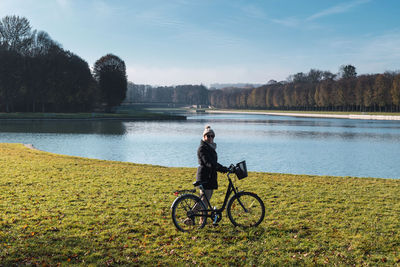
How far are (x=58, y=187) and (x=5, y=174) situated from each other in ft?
11.1

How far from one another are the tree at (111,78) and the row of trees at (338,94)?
66.6m

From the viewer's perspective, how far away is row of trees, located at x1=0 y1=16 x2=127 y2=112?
71.7 metres

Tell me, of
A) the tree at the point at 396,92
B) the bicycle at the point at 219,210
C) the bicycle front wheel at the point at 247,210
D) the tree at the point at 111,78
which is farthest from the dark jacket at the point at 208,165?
the tree at the point at 396,92

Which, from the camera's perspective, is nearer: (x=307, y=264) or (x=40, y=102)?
(x=307, y=264)

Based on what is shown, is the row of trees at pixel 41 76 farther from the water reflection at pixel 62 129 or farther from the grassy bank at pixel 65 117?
the water reflection at pixel 62 129

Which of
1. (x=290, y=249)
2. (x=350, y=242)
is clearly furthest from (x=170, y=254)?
(x=350, y=242)

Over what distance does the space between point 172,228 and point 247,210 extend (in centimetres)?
157

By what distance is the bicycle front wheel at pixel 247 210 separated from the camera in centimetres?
732

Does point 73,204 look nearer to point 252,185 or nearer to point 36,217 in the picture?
point 36,217

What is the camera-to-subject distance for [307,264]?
5664 millimetres

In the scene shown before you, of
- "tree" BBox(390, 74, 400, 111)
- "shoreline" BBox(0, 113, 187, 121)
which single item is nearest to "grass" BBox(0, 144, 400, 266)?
"shoreline" BBox(0, 113, 187, 121)

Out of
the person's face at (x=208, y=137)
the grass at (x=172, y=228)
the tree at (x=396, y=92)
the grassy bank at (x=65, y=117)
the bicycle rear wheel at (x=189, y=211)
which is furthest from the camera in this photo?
the tree at (x=396, y=92)

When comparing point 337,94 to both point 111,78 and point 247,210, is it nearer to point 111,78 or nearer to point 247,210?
point 111,78

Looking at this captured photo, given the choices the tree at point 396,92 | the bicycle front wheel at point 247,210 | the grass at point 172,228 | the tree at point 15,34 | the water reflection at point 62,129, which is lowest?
the water reflection at point 62,129
